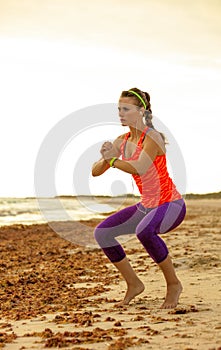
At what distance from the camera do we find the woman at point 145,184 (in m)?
6.10

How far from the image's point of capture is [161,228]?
6199 millimetres

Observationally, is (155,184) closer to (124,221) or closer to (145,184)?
(145,184)

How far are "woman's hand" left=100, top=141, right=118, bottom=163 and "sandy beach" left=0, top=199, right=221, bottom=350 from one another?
1458 mm

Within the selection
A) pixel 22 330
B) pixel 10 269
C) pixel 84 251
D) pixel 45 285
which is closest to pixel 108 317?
pixel 22 330

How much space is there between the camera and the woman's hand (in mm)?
6180

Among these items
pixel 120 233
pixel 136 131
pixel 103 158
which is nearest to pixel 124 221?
pixel 120 233

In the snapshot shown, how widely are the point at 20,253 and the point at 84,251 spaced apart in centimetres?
135

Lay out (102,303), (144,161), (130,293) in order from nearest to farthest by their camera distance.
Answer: (144,161)
(130,293)
(102,303)

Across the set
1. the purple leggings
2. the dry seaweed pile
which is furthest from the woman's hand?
the dry seaweed pile

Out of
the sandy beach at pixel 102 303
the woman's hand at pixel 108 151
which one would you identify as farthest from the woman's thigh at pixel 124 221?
the sandy beach at pixel 102 303

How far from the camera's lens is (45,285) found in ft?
28.5

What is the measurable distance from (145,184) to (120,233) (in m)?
0.63

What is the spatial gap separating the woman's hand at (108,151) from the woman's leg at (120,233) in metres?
0.59

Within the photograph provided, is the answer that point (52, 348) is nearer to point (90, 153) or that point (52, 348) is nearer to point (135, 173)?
point (135, 173)
